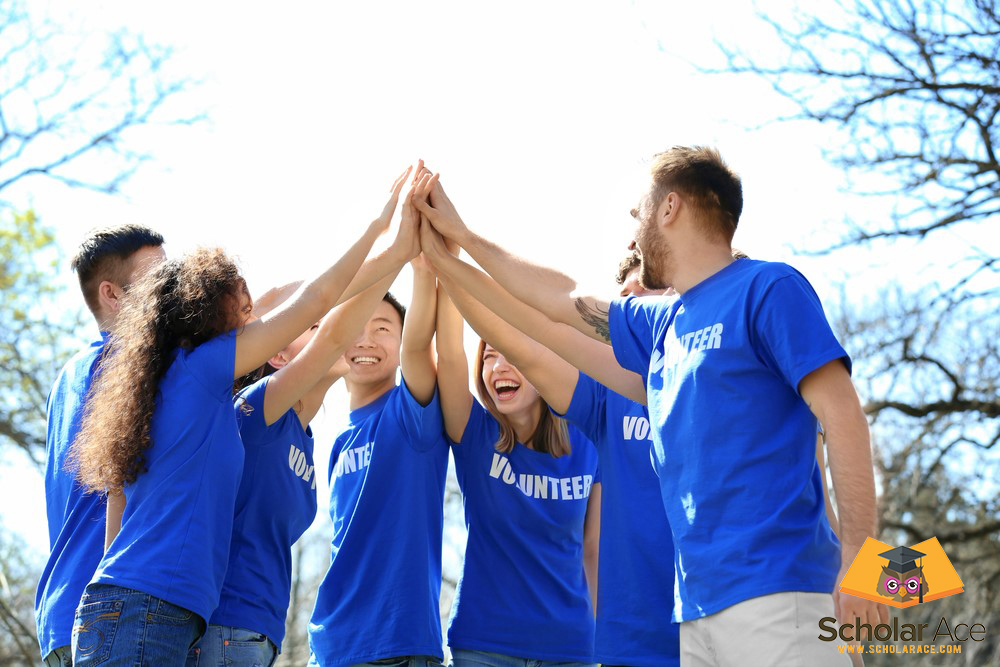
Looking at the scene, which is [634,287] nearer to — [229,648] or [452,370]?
[452,370]

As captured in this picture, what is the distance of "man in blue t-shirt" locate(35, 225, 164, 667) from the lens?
3.41m

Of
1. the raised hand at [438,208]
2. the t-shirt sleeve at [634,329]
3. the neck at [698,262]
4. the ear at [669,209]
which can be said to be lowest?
the t-shirt sleeve at [634,329]

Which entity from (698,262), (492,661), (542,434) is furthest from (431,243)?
(492,661)

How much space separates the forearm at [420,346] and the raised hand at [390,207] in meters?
0.33

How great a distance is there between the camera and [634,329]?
3.43 meters

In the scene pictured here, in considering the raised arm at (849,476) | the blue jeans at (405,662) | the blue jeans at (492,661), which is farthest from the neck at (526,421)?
the raised arm at (849,476)

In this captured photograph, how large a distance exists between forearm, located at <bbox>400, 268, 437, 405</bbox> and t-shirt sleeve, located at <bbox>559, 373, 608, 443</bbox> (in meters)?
0.64

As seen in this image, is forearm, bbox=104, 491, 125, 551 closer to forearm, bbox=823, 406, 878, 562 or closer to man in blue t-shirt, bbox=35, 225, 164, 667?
man in blue t-shirt, bbox=35, 225, 164, 667

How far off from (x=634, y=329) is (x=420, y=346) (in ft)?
3.86

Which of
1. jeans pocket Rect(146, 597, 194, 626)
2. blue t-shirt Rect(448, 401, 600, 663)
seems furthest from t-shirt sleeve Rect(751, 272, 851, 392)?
jeans pocket Rect(146, 597, 194, 626)

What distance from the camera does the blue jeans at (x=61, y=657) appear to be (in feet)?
11.1

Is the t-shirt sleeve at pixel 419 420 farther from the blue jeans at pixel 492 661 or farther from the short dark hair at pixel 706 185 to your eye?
the short dark hair at pixel 706 185

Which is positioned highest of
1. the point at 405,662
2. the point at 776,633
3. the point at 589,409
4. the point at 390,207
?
the point at 390,207

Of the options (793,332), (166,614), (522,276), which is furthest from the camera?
(522,276)
